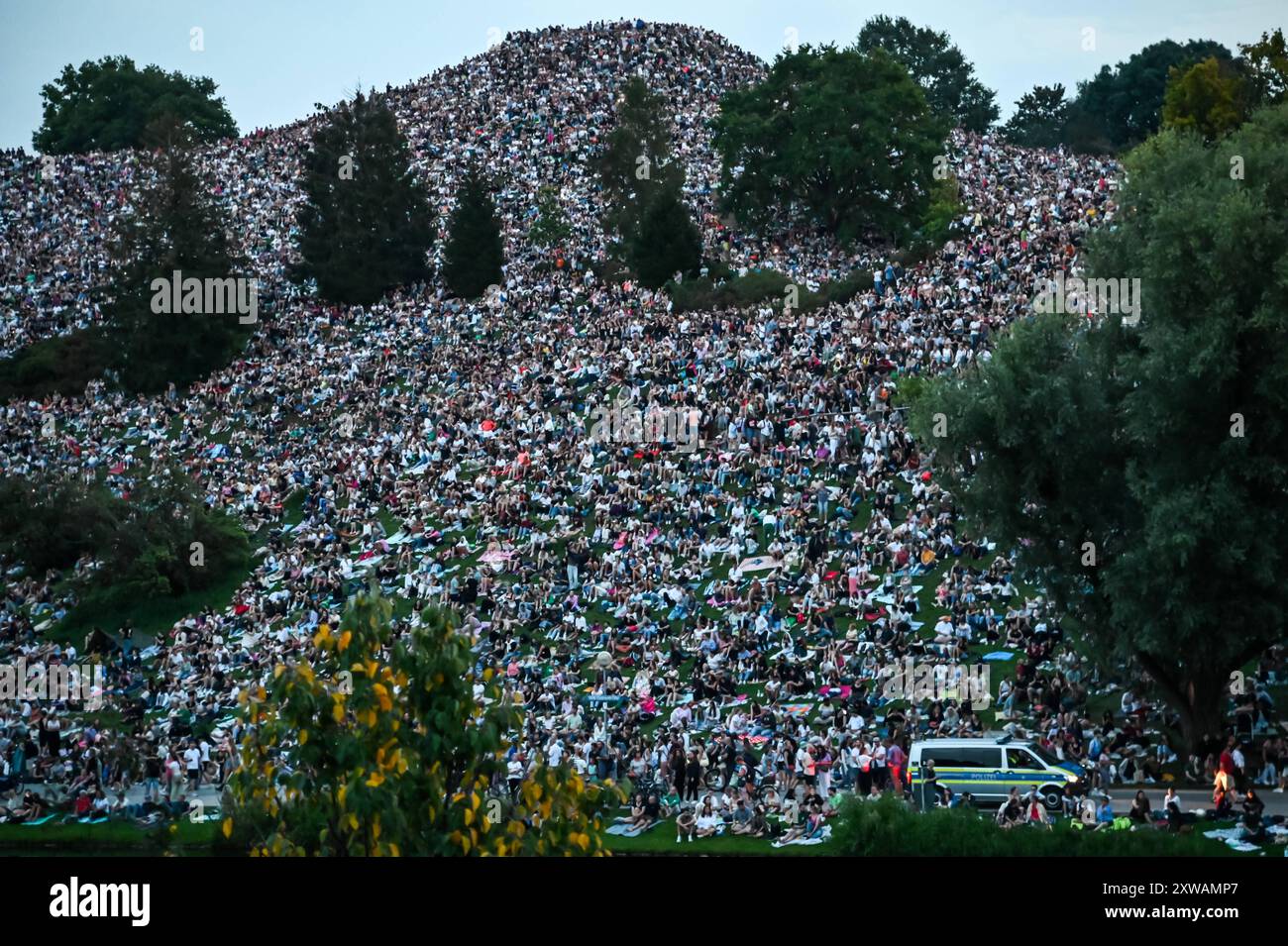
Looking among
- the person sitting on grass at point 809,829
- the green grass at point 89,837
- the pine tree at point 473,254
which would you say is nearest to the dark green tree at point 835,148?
the pine tree at point 473,254

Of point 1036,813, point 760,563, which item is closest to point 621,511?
point 760,563

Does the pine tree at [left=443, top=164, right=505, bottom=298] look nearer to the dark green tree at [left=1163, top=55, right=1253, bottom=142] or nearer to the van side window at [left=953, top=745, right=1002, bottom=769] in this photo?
the dark green tree at [left=1163, top=55, right=1253, bottom=142]

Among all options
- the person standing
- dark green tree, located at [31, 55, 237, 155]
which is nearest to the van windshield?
the person standing

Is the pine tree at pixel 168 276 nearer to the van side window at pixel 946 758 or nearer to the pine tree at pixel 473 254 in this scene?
the pine tree at pixel 473 254

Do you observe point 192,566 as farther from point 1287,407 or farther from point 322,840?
point 322,840

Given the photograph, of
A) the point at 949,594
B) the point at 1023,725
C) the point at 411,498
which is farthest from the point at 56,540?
the point at 1023,725
